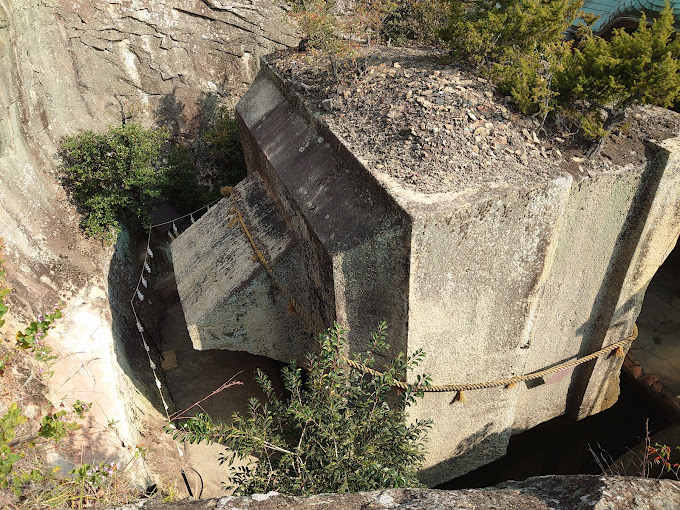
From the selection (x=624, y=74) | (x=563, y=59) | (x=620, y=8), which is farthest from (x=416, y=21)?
(x=624, y=74)

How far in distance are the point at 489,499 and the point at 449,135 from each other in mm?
2510

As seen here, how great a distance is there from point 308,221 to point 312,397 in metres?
1.58

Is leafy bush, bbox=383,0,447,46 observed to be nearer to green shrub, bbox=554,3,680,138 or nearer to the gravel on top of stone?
the gravel on top of stone

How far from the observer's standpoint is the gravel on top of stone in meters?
3.61

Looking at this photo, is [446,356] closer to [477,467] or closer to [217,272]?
[477,467]

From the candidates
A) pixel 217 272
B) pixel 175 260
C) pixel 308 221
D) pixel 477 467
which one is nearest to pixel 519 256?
pixel 308 221

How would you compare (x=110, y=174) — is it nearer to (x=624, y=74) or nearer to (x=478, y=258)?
Result: (x=478, y=258)

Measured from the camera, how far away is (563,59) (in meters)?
4.22

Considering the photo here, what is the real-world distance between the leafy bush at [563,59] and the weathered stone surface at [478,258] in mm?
470

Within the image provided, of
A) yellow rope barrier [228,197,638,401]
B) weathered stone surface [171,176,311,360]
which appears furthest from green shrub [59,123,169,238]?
yellow rope barrier [228,197,638,401]

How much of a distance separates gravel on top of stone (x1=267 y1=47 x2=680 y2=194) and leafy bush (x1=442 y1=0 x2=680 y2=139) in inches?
6.7

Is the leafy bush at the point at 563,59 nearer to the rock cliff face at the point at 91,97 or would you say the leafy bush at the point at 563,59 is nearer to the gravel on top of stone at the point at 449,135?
the gravel on top of stone at the point at 449,135

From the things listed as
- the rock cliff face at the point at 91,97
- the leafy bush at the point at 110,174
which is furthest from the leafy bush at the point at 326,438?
the leafy bush at the point at 110,174

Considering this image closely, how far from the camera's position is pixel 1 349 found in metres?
4.33
